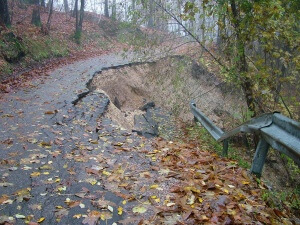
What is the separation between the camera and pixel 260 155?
12.7 ft

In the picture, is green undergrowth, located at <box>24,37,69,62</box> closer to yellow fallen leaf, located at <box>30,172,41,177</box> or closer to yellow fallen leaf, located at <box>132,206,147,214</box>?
yellow fallen leaf, located at <box>30,172,41,177</box>

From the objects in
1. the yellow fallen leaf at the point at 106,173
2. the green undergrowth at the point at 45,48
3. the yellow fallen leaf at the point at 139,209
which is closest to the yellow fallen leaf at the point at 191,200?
the yellow fallen leaf at the point at 139,209

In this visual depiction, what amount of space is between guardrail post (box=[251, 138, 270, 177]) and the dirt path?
7.0 inches

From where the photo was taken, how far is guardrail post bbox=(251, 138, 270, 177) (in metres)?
3.81

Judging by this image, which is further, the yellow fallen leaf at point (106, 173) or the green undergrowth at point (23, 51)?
the green undergrowth at point (23, 51)

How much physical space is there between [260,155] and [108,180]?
219 cm

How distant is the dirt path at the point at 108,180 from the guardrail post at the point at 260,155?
177 mm

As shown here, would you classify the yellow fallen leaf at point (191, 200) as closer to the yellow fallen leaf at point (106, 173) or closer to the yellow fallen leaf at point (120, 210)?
the yellow fallen leaf at point (120, 210)

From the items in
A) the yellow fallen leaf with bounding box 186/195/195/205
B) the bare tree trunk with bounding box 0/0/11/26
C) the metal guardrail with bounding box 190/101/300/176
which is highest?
the bare tree trunk with bounding box 0/0/11/26

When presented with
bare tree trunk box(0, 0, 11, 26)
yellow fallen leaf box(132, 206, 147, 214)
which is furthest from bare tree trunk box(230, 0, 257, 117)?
bare tree trunk box(0, 0, 11, 26)

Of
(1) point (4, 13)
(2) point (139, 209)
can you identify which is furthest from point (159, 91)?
(2) point (139, 209)

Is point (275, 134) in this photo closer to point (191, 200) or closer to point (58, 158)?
point (191, 200)

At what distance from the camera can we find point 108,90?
45.8 feet

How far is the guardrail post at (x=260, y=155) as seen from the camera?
3.81 m
